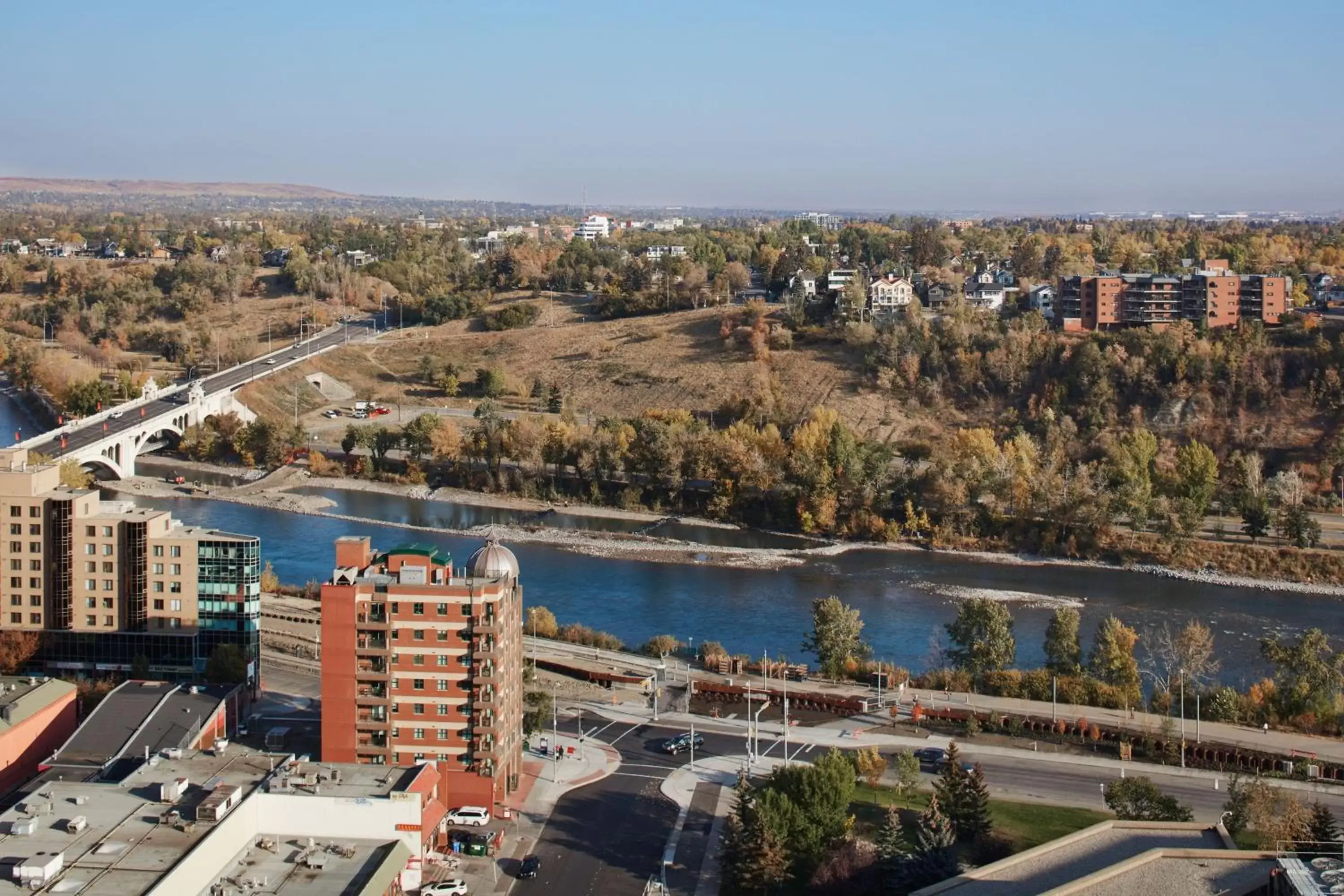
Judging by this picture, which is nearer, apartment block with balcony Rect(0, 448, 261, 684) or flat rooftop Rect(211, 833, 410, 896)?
flat rooftop Rect(211, 833, 410, 896)

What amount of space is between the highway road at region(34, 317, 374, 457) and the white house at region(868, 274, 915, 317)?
11.5m

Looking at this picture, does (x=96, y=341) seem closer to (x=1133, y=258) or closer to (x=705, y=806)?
(x=1133, y=258)

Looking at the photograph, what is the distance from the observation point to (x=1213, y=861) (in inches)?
316

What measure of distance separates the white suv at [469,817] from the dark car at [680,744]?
1951 mm

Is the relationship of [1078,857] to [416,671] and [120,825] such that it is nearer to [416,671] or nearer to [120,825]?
[416,671]

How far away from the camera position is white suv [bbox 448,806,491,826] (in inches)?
395

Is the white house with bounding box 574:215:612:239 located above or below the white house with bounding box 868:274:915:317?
above

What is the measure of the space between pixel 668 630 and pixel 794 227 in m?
38.1

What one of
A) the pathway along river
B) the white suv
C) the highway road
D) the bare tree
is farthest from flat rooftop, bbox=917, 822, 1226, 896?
the highway road

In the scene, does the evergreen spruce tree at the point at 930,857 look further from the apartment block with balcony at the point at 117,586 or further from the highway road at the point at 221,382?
the highway road at the point at 221,382

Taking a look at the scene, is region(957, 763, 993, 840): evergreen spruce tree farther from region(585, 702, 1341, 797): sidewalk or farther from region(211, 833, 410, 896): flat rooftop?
region(211, 833, 410, 896): flat rooftop

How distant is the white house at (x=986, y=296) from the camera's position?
30.4m

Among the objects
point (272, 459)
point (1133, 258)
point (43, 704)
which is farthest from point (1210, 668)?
point (1133, 258)

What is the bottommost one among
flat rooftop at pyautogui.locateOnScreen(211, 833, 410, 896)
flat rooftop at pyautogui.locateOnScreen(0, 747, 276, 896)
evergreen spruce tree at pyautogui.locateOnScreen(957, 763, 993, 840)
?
evergreen spruce tree at pyautogui.locateOnScreen(957, 763, 993, 840)
